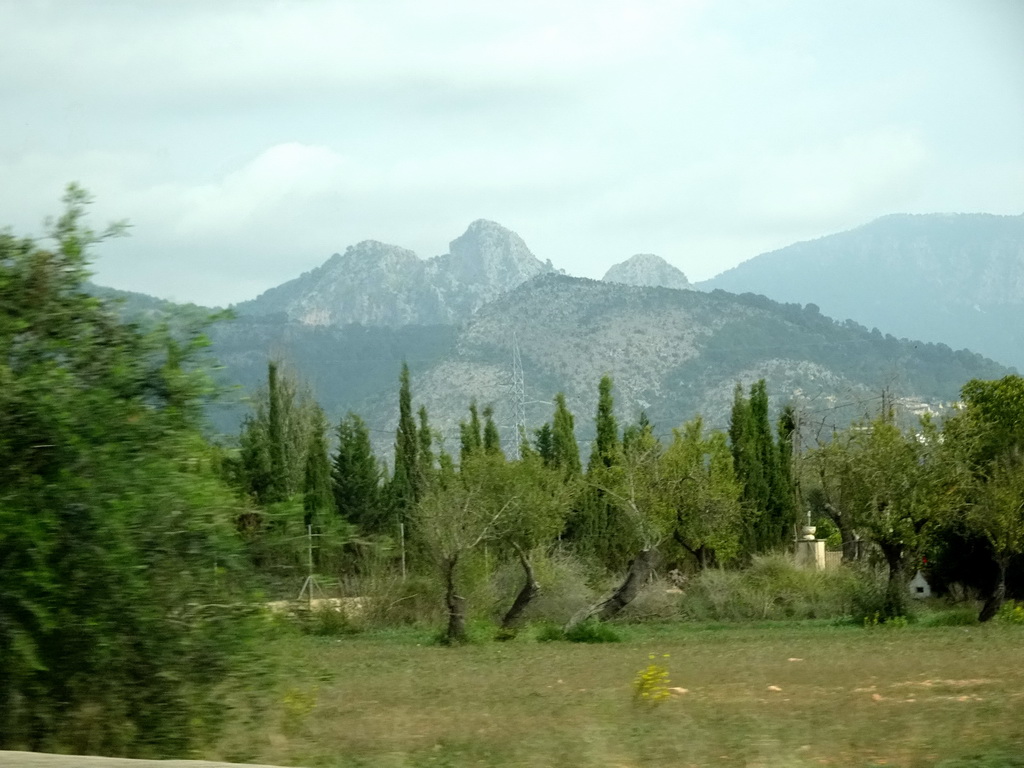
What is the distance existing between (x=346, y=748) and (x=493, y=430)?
4634cm

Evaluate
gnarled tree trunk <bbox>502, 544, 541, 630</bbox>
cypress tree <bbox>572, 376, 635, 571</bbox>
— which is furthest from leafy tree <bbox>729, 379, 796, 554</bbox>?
gnarled tree trunk <bbox>502, 544, 541, 630</bbox>

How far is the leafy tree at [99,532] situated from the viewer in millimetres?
9484

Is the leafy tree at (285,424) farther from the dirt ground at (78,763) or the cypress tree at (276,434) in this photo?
the dirt ground at (78,763)

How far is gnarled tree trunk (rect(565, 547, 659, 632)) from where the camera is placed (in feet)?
123

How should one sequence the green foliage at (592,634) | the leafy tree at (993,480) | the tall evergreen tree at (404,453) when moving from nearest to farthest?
the green foliage at (592,634), the leafy tree at (993,480), the tall evergreen tree at (404,453)

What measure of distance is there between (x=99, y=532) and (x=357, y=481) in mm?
46063

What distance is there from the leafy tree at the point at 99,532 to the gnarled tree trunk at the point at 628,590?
2731cm

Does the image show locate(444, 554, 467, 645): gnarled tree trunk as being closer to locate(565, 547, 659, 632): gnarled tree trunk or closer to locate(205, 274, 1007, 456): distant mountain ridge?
locate(565, 547, 659, 632): gnarled tree trunk

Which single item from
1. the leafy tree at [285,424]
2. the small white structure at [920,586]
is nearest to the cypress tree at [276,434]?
the leafy tree at [285,424]

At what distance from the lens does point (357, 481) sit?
2176 inches

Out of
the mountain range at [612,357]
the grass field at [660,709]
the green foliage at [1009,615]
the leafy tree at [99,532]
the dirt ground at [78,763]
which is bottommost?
the green foliage at [1009,615]

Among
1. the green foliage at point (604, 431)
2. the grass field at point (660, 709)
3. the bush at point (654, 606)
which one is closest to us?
the grass field at point (660, 709)

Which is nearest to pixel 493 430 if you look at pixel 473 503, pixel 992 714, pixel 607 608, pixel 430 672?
pixel 607 608

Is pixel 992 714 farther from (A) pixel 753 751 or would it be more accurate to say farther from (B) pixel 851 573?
(B) pixel 851 573
